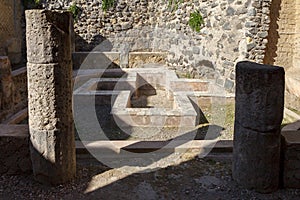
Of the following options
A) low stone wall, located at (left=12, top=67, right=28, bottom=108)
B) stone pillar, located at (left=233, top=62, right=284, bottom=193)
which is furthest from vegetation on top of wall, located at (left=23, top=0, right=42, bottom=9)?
stone pillar, located at (left=233, top=62, right=284, bottom=193)

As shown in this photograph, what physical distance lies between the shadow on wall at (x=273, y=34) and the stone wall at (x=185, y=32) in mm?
181

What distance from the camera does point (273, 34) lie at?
7.03m

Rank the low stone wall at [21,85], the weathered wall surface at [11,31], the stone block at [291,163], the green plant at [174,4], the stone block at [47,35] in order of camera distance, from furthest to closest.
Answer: the green plant at [174,4] → the weathered wall surface at [11,31] → the low stone wall at [21,85] → the stone block at [291,163] → the stone block at [47,35]

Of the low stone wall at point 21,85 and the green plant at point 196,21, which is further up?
the green plant at point 196,21

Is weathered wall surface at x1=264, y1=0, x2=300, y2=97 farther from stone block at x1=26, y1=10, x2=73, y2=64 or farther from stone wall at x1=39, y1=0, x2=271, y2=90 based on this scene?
stone block at x1=26, y1=10, x2=73, y2=64

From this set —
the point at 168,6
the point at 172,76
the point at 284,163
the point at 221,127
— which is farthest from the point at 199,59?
the point at 284,163

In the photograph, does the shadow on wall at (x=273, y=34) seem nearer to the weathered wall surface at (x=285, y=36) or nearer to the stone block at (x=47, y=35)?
the weathered wall surface at (x=285, y=36)

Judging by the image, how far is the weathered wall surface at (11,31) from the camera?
1000cm

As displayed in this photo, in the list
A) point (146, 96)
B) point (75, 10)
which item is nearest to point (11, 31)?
point (75, 10)

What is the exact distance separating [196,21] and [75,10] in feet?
18.1

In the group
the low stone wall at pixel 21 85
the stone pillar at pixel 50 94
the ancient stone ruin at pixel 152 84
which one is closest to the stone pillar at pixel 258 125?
the ancient stone ruin at pixel 152 84

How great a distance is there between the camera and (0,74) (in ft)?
18.4

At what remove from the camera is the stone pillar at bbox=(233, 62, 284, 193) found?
3.14 metres

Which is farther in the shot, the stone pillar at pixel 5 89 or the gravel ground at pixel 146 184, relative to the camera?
the stone pillar at pixel 5 89
